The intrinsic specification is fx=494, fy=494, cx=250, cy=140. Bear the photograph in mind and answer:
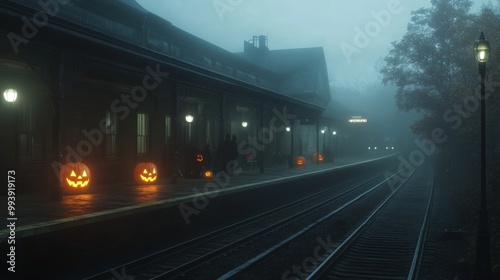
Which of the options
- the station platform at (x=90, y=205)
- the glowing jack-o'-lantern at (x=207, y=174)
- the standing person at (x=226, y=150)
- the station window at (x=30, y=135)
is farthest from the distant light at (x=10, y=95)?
the standing person at (x=226, y=150)

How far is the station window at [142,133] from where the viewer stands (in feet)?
60.2

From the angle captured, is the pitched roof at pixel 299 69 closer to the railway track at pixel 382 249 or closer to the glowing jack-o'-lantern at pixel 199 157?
the glowing jack-o'-lantern at pixel 199 157

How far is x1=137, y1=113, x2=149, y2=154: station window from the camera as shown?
18.4m

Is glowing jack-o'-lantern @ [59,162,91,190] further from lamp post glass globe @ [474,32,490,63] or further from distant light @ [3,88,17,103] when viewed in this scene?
lamp post glass globe @ [474,32,490,63]

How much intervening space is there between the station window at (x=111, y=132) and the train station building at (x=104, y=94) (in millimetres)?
34

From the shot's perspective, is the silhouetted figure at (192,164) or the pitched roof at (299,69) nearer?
the silhouetted figure at (192,164)

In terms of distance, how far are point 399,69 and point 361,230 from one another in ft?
87.2

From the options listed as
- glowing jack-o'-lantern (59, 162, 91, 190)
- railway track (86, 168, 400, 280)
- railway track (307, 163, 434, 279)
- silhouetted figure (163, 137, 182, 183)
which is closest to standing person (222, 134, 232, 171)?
silhouetted figure (163, 137, 182, 183)

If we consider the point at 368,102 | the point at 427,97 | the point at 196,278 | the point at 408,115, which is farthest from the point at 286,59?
the point at 368,102

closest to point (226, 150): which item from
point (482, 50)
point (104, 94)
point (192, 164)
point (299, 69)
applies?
point (192, 164)

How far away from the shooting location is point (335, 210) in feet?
58.7

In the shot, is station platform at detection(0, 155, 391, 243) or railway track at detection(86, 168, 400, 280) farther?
railway track at detection(86, 168, 400, 280)

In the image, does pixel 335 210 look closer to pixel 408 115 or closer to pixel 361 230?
pixel 361 230

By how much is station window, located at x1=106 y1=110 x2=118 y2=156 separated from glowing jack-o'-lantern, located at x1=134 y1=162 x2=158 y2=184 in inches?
42.4
